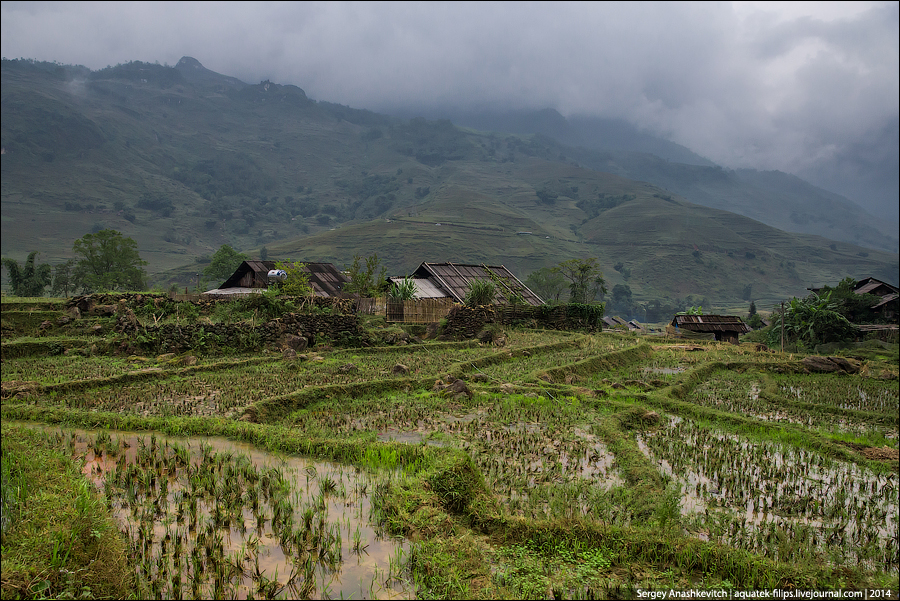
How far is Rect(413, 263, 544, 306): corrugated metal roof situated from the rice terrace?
826 inches

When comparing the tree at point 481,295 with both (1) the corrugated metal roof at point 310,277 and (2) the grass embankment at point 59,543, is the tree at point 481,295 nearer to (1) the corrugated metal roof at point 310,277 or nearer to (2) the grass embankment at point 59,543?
(1) the corrugated metal roof at point 310,277

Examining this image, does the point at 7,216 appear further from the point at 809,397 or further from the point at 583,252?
the point at 583,252

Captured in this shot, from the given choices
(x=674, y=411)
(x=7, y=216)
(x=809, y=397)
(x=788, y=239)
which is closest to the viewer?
(x=7, y=216)

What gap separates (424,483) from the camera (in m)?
6.14

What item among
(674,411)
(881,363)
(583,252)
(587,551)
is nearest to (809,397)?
(674,411)

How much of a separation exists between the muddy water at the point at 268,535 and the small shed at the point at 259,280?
91.5ft

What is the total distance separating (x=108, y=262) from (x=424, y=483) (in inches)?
2089

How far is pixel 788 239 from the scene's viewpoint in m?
136

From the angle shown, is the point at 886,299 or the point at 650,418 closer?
the point at 650,418

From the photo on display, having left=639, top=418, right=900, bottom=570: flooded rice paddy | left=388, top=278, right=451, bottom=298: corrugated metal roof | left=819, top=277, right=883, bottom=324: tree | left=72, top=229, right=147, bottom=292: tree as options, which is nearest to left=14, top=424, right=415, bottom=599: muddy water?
Answer: left=639, top=418, right=900, bottom=570: flooded rice paddy

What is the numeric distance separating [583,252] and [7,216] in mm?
140073

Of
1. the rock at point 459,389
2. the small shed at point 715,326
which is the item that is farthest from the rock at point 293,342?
the small shed at point 715,326

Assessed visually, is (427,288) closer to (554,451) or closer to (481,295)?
(481,295)

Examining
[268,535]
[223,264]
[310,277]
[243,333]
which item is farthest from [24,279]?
[268,535]
